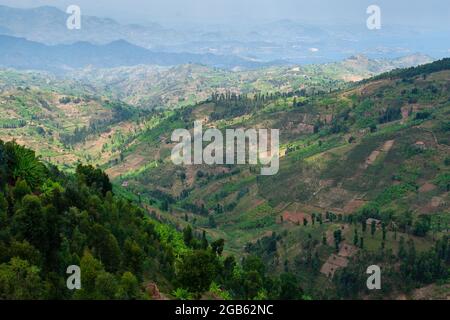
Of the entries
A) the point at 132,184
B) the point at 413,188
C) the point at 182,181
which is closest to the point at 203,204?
the point at 182,181

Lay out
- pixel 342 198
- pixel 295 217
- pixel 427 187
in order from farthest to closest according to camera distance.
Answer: pixel 342 198
pixel 295 217
pixel 427 187

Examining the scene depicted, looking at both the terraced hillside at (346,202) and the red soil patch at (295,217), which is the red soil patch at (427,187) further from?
the red soil patch at (295,217)

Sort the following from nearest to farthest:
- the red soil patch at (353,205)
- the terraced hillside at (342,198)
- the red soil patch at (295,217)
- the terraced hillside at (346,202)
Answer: the terraced hillside at (346,202) → the terraced hillside at (342,198) → the red soil patch at (353,205) → the red soil patch at (295,217)

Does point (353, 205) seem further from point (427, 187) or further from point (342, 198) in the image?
point (427, 187)

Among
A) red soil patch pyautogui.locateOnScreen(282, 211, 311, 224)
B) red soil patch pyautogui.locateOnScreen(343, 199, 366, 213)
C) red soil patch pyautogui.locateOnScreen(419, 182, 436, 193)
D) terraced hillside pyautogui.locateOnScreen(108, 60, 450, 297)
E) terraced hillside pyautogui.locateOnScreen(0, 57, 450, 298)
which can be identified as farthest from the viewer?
red soil patch pyautogui.locateOnScreen(282, 211, 311, 224)

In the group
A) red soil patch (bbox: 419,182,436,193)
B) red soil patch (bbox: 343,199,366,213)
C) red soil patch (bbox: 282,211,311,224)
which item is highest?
red soil patch (bbox: 419,182,436,193)

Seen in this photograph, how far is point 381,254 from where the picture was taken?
90125 millimetres

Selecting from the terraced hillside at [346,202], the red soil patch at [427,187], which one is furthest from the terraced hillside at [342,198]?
the red soil patch at [427,187]

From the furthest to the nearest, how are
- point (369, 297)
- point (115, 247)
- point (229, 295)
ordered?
point (369, 297), point (229, 295), point (115, 247)

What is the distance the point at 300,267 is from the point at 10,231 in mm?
66050

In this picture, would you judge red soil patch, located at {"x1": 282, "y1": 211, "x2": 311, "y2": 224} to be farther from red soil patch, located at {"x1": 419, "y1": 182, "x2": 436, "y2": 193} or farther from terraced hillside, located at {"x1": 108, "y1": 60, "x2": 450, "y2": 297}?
red soil patch, located at {"x1": 419, "y1": 182, "x2": 436, "y2": 193}

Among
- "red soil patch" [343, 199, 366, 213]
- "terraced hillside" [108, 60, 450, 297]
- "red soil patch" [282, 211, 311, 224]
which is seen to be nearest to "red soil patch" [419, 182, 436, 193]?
"terraced hillside" [108, 60, 450, 297]

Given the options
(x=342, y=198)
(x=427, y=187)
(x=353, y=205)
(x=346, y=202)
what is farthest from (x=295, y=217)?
(x=427, y=187)

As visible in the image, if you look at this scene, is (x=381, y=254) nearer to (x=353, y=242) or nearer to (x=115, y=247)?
(x=353, y=242)
